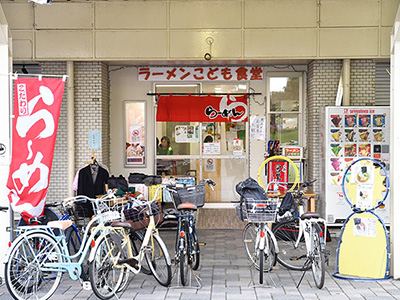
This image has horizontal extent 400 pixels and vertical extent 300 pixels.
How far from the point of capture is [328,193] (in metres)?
11.1

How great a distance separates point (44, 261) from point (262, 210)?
2.93m

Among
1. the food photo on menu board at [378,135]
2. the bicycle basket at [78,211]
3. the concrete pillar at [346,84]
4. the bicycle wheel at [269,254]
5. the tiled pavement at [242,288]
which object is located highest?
the concrete pillar at [346,84]

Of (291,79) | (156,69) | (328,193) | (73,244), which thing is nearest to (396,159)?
(328,193)

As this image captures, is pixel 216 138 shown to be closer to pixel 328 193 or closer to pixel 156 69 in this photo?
pixel 156 69

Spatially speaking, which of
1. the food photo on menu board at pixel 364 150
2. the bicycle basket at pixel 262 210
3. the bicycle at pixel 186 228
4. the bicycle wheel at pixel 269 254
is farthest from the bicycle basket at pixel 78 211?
the food photo on menu board at pixel 364 150

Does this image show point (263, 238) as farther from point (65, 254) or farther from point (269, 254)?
point (65, 254)

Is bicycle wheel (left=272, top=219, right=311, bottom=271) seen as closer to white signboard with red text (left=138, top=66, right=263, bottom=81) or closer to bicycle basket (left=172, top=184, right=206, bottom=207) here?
bicycle basket (left=172, top=184, right=206, bottom=207)

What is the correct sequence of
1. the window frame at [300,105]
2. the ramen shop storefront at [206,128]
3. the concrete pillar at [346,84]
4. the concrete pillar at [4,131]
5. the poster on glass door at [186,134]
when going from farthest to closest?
the poster on glass door at [186,134]
the ramen shop storefront at [206,128]
the window frame at [300,105]
the concrete pillar at [346,84]
the concrete pillar at [4,131]

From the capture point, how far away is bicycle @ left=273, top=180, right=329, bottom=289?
721 cm

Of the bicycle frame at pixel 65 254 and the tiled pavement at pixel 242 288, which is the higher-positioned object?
the bicycle frame at pixel 65 254

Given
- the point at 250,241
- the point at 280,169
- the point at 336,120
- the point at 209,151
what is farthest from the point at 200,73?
the point at 250,241

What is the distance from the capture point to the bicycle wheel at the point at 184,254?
7.28 meters

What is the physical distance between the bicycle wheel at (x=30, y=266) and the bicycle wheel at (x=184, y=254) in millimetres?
1583

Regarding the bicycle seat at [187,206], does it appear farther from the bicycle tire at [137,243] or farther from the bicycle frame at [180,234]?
the bicycle tire at [137,243]
